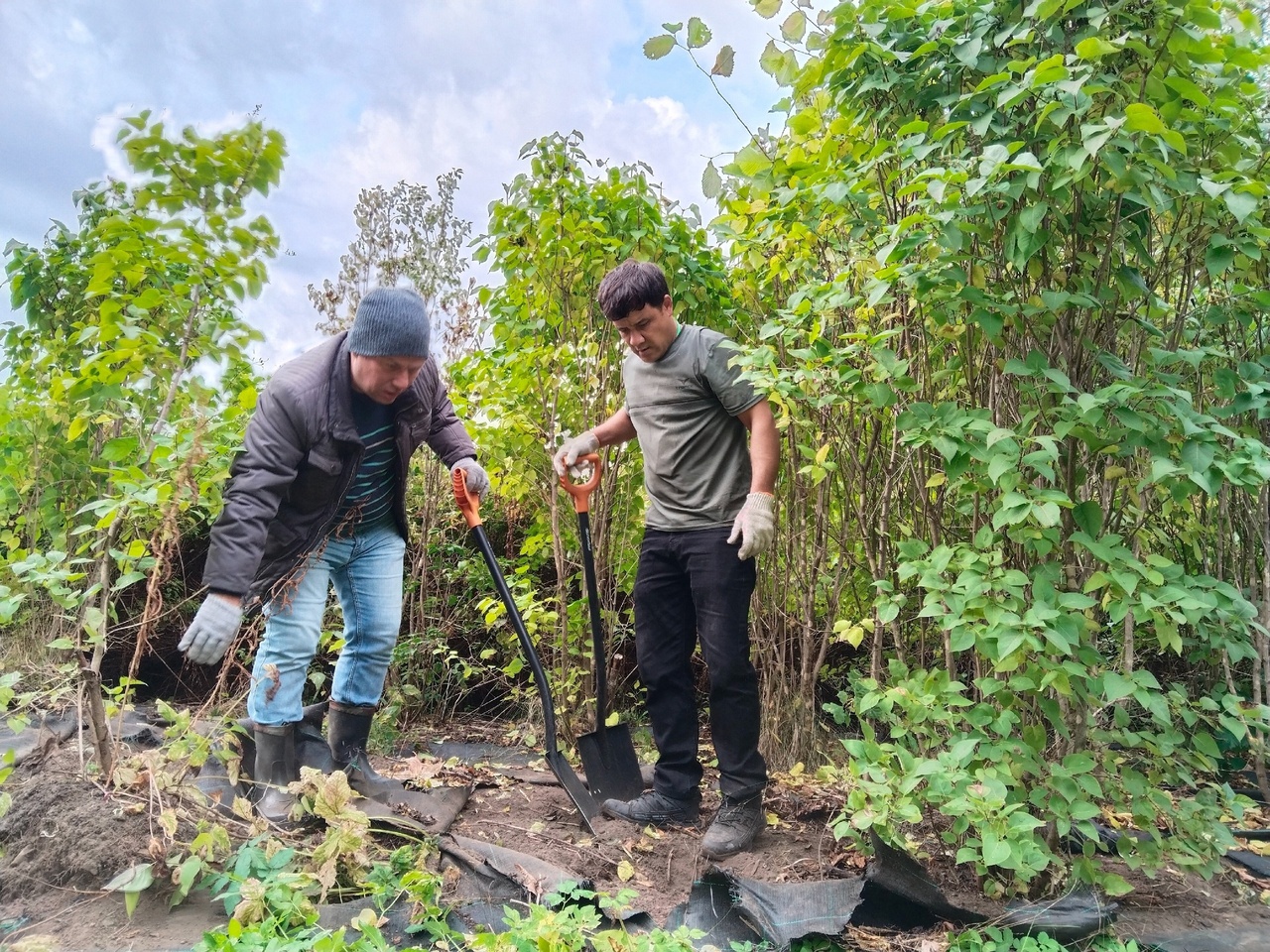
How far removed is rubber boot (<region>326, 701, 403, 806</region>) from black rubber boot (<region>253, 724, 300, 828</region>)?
237 millimetres

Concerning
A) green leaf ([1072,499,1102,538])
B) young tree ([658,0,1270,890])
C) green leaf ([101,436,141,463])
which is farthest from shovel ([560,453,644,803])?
green leaf ([1072,499,1102,538])

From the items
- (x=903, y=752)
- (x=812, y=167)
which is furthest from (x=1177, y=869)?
(x=812, y=167)

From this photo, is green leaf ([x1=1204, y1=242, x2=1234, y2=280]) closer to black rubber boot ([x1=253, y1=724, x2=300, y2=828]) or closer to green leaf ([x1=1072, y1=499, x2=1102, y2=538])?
green leaf ([x1=1072, y1=499, x2=1102, y2=538])

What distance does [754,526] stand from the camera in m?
2.33

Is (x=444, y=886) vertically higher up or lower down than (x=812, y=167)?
lower down

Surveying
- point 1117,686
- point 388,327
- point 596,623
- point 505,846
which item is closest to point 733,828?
point 505,846

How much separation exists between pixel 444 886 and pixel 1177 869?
205 cm

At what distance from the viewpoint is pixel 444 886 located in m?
2.04

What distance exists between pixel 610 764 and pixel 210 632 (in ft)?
4.80

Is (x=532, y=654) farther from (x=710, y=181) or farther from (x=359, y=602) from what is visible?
(x=710, y=181)

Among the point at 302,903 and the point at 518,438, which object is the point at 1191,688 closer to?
the point at 518,438

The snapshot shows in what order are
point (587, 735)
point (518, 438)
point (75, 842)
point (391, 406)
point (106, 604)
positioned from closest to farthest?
point (75, 842) → point (106, 604) → point (391, 406) → point (587, 735) → point (518, 438)

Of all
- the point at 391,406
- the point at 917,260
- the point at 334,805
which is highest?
the point at 391,406

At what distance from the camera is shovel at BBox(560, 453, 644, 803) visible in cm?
280
